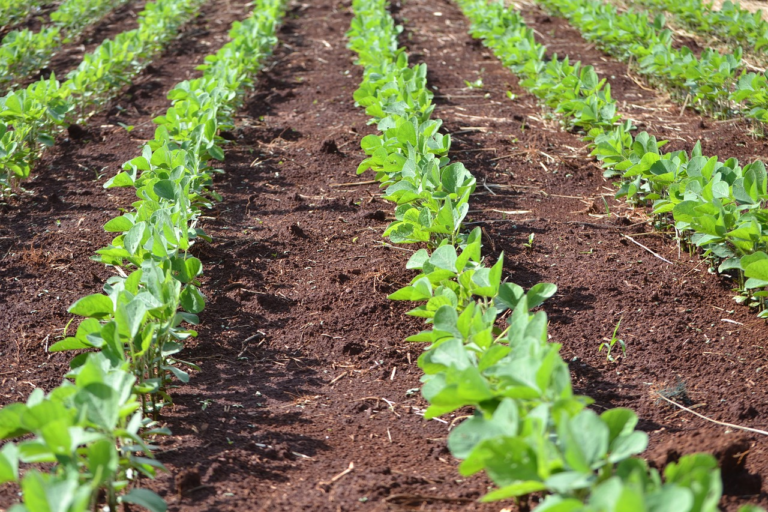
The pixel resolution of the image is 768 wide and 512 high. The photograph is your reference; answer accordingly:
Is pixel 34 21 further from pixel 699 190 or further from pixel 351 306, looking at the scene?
pixel 699 190

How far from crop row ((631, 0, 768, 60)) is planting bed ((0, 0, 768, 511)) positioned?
2053 millimetres

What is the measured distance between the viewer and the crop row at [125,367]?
1.55m

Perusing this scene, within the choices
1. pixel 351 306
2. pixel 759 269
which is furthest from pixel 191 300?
pixel 759 269

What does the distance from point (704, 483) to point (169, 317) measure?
66.4 inches

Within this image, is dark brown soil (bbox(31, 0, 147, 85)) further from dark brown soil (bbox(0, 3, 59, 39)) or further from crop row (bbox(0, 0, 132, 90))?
dark brown soil (bbox(0, 3, 59, 39))

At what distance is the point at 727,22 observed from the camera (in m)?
7.78

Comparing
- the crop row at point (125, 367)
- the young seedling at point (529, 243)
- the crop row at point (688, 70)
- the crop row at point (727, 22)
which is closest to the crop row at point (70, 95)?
the crop row at point (125, 367)

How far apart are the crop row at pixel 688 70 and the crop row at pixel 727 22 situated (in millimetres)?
805

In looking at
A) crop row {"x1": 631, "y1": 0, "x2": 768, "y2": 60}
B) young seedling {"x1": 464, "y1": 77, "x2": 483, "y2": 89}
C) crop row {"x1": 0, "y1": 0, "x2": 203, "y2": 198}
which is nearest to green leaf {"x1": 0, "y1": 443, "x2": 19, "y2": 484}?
crop row {"x1": 0, "y1": 0, "x2": 203, "y2": 198}

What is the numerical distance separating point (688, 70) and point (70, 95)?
4.91 m

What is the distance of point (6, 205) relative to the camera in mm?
4367

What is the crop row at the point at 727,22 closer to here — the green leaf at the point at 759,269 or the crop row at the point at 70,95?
the green leaf at the point at 759,269

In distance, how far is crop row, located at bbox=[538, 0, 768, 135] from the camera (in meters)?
5.07

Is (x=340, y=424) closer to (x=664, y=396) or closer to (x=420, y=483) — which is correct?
(x=420, y=483)
